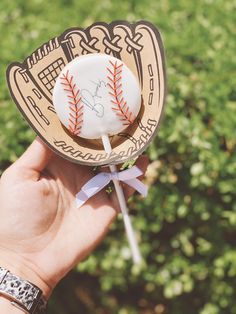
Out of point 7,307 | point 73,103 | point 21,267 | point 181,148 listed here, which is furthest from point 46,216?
point 181,148

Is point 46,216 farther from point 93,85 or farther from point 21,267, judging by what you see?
point 93,85

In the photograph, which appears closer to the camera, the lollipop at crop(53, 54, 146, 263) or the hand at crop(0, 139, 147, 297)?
the lollipop at crop(53, 54, 146, 263)

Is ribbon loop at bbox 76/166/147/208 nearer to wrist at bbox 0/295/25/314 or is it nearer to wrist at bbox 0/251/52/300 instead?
wrist at bbox 0/251/52/300

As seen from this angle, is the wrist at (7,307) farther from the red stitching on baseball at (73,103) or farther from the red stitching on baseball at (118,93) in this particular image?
the red stitching on baseball at (118,93)

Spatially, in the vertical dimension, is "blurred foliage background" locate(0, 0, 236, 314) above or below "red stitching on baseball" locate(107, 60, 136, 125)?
below

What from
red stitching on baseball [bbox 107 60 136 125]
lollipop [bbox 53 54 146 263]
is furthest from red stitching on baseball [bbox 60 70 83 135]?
red stitching on baseball [bbox 107 60 136 125]

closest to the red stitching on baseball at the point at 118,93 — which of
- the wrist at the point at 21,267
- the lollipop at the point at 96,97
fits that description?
the lollipop at the point at 96,97

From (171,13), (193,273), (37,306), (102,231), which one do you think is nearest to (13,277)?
(37,306)

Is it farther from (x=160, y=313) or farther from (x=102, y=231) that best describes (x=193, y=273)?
(x=102, y=231)
